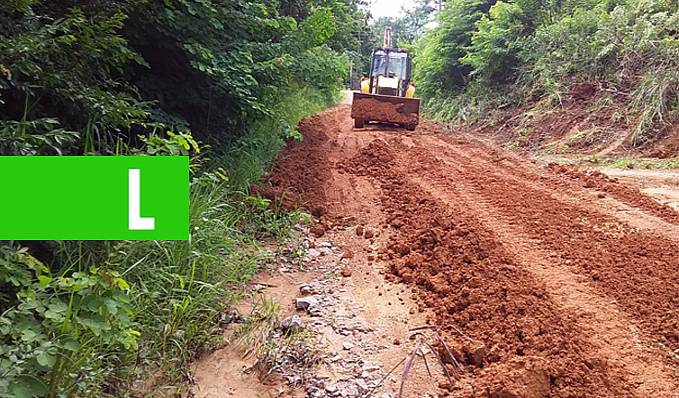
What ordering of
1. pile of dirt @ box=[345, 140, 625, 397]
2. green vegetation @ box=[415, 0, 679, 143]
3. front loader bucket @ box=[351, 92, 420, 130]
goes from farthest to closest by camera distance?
front loader bucket @ box=[351, 92, 420, 130], green vegetation @ box=[415, 0, 679, 143], pile of dirt @ box=[345, 140, 625, 397]

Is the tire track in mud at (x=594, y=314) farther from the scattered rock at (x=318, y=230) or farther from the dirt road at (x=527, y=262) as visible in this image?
the scattered rock at (x=318, y=230)

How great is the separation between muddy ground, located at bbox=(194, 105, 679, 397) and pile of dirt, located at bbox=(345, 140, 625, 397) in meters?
0.01

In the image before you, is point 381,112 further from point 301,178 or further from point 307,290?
point 307,290

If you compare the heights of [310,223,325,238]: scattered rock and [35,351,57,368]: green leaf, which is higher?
[35,351,57,368]: green leaf

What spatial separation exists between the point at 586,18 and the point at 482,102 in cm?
383

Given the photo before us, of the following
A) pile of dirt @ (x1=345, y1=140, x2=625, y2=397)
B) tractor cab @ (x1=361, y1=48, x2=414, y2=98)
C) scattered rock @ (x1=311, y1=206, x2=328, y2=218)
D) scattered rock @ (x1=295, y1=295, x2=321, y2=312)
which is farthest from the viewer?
tractor cab @ (x1=361, y1=48, x2=414, y2=98)

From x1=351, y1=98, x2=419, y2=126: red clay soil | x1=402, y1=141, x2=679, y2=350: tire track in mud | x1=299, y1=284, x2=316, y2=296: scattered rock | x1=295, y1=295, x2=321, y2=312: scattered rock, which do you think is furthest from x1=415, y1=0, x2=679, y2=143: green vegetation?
x1=295, y1=295, x2=321, y2=312: scattered rock

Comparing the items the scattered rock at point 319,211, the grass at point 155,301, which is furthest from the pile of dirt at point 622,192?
the grass at point 155,301

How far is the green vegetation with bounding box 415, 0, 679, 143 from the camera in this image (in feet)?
30.5

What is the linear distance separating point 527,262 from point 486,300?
2.45ft

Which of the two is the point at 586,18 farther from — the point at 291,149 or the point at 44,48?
the point at 44,48

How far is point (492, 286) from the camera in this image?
338 centimetres

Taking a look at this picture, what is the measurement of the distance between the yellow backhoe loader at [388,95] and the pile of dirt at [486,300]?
6.85 m

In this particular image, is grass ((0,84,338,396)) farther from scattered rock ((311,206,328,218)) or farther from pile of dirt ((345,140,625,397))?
pile of dirt ((345,140,625,397))
